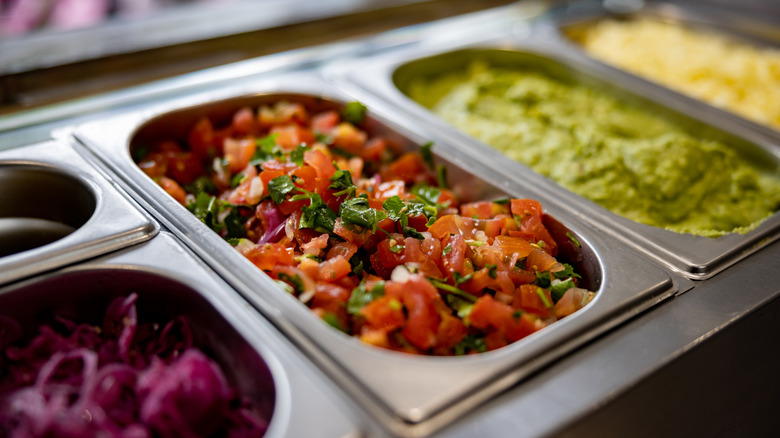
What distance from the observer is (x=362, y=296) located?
126 cm

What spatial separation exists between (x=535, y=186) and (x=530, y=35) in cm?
138

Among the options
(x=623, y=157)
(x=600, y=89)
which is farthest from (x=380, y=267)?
(x=600, y=89)

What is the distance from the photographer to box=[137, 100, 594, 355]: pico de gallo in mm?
1249

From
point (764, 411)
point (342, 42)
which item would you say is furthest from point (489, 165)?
point (342, 42)

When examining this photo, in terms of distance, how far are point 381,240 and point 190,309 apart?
1.60 ft

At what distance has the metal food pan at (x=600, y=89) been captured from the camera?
1507 millimetres

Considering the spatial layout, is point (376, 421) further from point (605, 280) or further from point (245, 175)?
point (245, 175)

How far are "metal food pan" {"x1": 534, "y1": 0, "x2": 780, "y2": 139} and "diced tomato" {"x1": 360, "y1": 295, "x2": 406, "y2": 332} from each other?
76.0 inches

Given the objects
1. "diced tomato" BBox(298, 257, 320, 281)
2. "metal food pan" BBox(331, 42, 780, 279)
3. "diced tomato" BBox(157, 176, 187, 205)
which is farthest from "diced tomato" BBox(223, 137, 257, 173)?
"diced tomato" BBox(298, 257, 320, 281)

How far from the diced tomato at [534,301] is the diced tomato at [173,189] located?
1003 millimetres

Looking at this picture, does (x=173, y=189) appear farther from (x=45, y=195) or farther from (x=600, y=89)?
(x=600, y=89)

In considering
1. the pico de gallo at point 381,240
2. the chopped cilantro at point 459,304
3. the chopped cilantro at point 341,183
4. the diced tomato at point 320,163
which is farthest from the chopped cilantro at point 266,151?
the chopped cilantro at point 459,304

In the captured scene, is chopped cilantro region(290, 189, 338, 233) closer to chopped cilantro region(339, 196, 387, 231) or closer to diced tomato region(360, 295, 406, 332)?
chopped cilantro region(339, 196, 387, 231)

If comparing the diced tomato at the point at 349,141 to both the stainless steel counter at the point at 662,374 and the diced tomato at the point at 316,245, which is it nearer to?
the diced tomato at the point at 316,245
